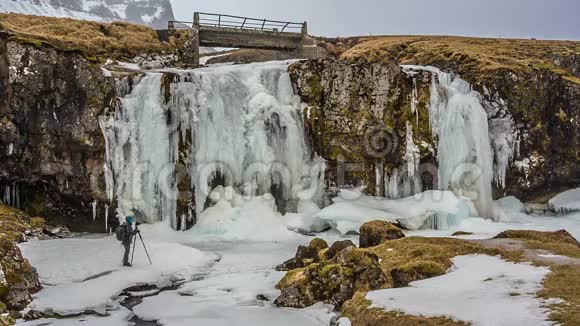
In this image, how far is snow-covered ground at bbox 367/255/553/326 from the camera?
281 inches

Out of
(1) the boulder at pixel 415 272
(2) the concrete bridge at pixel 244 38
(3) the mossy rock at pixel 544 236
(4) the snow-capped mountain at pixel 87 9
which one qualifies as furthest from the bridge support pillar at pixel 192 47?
(4) the snow-capped mountain at pixel 87 9

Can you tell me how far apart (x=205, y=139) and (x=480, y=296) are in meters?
18.9

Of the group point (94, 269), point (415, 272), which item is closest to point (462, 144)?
point (415, 272)

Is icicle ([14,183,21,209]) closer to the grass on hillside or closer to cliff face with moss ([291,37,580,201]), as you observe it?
cliff face with moss ([291,37,580,201])

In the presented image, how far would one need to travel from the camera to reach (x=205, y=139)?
25.5 metres

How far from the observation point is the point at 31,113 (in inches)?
928

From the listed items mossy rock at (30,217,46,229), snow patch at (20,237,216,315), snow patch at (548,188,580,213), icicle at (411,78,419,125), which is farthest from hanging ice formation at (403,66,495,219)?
mossy rock at (30,217,46,229)

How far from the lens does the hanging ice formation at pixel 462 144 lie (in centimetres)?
2720

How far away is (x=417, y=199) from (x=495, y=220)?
4.47 metres

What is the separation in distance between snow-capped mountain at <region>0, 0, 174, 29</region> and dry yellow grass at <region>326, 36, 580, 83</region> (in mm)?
102566

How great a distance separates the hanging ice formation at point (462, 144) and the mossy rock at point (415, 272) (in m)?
17.0

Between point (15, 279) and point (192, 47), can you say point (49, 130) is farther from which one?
point (192, 47)

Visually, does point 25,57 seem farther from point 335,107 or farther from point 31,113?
point 335,107

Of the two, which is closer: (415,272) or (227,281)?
(415,272)
